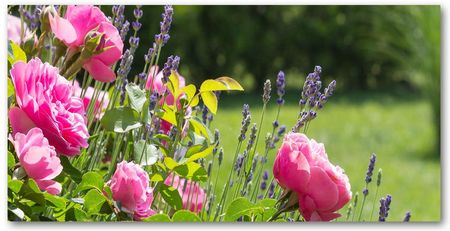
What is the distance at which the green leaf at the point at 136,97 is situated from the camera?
1179 millimetres

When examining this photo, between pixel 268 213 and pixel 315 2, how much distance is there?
25.1 inches

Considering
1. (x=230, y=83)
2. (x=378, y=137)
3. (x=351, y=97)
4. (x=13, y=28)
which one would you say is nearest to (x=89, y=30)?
(x=230, y=83)

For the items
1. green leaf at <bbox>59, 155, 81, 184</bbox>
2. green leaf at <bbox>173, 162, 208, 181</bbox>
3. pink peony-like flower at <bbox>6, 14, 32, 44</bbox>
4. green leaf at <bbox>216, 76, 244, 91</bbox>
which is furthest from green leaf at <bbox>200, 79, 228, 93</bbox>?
pink peony-like flower at <bbox>6, 14, 32, 44</bbox>

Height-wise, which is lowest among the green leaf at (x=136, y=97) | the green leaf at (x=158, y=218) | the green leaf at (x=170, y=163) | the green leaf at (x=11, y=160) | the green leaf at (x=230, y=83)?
the green leaf at (x=158, y=218)

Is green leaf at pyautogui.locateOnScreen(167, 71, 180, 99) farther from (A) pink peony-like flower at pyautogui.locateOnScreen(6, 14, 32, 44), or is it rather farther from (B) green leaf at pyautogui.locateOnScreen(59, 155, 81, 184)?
(A) pink peony-like flower at pyautogui.locateOnScreen(6, 14, 32, 44)

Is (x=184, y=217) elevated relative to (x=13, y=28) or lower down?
lower down

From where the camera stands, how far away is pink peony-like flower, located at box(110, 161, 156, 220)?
109 centimetres

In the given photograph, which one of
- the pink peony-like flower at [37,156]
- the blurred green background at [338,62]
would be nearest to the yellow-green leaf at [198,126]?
the pink peony-like flower at [37,156]

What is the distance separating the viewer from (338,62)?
20.6 feet

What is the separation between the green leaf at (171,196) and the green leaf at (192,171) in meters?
0.04

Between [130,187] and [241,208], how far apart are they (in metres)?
0.18

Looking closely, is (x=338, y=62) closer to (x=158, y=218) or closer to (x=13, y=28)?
(x=13, y=28)

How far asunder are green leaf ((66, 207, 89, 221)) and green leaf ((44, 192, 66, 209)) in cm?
4

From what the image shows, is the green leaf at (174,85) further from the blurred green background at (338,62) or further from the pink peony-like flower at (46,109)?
the blurred green background at (338,62)
